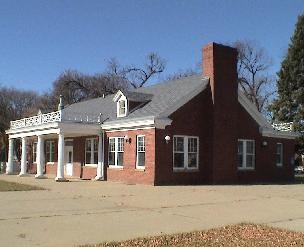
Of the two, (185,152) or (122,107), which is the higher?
(122,107)

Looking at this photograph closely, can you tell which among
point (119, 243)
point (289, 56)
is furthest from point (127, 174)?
point (289, 56)

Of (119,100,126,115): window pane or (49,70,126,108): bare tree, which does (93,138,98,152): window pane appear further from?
(49,70,126,108): bare tree

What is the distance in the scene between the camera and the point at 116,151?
29969mm

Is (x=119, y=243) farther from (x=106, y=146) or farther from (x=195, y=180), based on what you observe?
(x=106, y=146)

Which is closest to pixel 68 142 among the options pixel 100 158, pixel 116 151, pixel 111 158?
pixel 100 158

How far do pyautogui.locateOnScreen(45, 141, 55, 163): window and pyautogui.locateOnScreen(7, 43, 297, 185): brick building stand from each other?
17.1ft

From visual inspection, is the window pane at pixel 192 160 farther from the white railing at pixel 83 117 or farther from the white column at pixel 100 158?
the white railing at pixel 83 117

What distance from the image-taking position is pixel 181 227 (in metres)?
11.8

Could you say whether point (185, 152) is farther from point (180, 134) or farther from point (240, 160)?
point (240, 160)

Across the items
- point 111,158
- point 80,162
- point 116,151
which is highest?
point 116,151

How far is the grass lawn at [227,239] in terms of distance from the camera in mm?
9602

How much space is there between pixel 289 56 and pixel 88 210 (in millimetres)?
35206

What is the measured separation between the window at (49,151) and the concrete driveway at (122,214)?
19.3 m

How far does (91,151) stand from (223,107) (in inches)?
375
